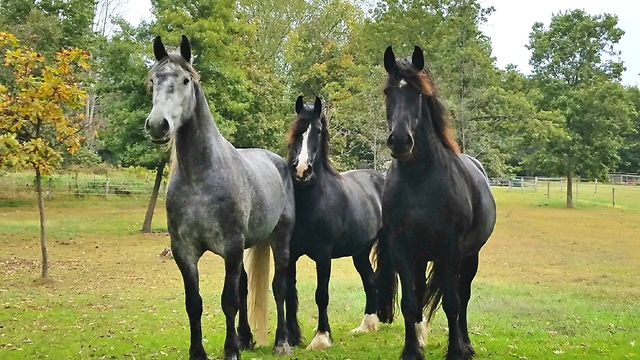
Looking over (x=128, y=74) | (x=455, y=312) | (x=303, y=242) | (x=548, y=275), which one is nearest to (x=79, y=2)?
(x=128, y=74)

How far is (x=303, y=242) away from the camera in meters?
7.28

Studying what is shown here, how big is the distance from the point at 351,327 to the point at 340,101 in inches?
1064

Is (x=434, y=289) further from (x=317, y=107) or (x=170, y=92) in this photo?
(x=170, y=92)

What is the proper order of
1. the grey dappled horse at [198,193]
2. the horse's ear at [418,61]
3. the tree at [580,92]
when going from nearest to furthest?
the grey dappled horse at [198,193]
the horse's ear at [418,61]
the tree at [580,92]

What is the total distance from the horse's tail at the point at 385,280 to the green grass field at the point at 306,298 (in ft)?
0.84

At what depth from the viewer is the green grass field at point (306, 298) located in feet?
23.7

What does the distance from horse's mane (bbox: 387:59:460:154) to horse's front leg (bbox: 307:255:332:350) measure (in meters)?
2.09

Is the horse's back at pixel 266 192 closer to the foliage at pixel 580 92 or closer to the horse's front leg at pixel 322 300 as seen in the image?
the horse's front leg at pixel 322 300

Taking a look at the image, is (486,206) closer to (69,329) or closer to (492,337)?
(492,337)

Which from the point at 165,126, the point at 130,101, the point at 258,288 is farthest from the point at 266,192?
the point at 130,101

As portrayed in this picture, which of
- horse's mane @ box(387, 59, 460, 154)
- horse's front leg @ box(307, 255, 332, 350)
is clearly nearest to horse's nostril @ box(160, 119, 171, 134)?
horse's mane @ box(387, 59, 460, 154)

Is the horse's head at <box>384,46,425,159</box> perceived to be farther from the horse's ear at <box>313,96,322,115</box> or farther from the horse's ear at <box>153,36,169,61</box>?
the horse's ear at <box>153,36,169,61</box>

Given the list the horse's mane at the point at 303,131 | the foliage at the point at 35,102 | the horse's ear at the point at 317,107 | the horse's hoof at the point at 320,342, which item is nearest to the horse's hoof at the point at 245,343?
the horse's hoof at the point at 320,342

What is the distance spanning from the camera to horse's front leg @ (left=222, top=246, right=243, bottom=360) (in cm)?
545
